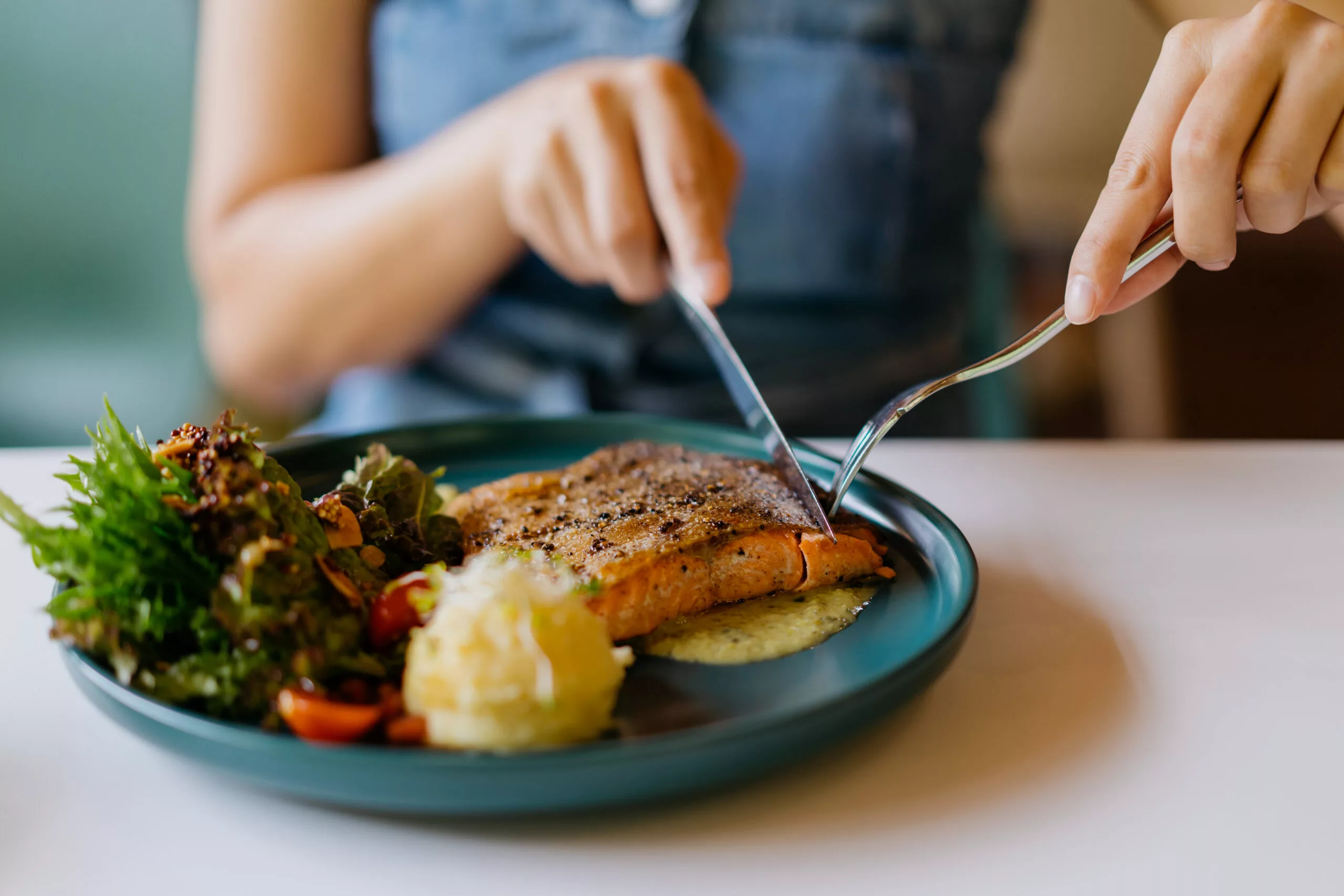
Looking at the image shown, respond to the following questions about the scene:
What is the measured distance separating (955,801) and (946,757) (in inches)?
2.6

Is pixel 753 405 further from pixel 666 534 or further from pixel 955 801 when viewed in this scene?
pixel 955 801

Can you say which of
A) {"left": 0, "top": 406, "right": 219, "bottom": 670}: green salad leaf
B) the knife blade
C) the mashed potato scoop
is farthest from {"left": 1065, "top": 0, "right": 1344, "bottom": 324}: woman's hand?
{"left": 0, "top": 406, "right": 219, "bottom": 670}: green salad leaf

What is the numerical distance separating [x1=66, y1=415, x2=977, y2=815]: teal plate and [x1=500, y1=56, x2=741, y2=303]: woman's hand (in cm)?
68

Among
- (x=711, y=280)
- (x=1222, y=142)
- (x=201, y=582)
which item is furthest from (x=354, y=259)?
(x=1222, y=142)

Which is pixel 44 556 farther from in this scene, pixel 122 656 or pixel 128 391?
pixel 128 391

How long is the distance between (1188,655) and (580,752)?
29.1 inches

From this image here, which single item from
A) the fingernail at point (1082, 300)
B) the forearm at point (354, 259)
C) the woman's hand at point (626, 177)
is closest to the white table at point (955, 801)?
the fingernail at point (1082, 300)

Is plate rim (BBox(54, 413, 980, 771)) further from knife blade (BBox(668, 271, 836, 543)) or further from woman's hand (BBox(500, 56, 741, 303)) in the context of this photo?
woman's hand (BBox(500, 56, 741, 303))

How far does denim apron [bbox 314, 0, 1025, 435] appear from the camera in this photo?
2.34m

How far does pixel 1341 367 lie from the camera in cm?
466

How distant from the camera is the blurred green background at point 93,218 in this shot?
11.8ft

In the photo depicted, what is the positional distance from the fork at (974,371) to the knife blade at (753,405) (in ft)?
0.18

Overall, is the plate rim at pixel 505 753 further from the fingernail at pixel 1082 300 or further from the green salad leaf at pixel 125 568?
the fingernail at pixel 1082 300

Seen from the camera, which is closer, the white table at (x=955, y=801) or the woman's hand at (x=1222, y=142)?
the white table at (x=955, y=801)
